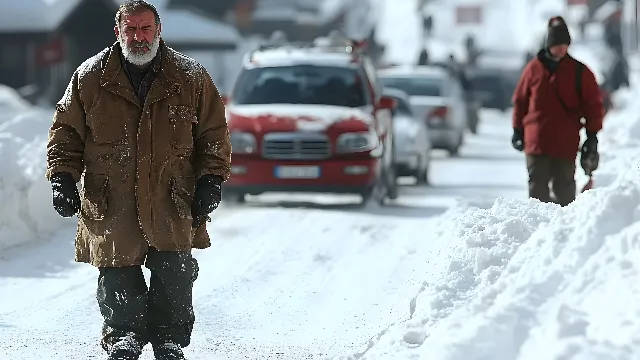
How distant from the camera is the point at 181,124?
20.6 feet

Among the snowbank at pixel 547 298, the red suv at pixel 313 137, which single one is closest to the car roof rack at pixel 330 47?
the red suv at pixel 313 137

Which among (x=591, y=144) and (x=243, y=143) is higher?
(x=591, y=144)

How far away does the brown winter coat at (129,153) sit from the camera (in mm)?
6191

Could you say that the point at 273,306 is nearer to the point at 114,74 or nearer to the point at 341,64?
the point at 114,74

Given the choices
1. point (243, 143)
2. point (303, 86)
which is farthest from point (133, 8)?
→ point (303, 86)

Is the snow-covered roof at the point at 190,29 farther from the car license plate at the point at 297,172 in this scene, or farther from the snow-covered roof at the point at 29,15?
the car license plate at the point at 297,172

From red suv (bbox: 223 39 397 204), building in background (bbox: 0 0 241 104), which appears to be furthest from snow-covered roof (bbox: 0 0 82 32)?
red suv (bbox: 223 39 397 204)

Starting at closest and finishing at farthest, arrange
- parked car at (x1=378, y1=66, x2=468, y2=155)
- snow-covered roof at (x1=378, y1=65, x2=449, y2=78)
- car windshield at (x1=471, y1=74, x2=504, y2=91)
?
parked car at (x1=378, y1=66, x2=468, y2=155)
snow-covered roof at (x1=378, y1=65, x2=449, y2=78)
car windshield at (x1=471, y1=74, x2=504, y2=91)

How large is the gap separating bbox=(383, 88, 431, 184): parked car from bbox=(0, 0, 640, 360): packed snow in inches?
65.4

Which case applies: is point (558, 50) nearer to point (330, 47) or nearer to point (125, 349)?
point (125, 349)

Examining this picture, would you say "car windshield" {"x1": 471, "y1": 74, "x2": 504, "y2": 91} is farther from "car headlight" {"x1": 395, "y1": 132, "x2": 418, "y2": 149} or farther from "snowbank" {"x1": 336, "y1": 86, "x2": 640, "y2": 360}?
"snowbank" {"x1": 336, "y1": 86, "x2": 640, "y2": 360}

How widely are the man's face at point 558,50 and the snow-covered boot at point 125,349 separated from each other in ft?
16.2

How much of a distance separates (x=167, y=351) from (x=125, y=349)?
206 mm

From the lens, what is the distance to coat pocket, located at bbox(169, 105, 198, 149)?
246 inches
